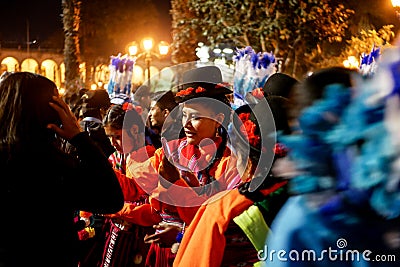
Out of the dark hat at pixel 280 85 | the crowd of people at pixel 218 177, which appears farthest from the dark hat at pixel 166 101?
the dark hat at pixel 280 85

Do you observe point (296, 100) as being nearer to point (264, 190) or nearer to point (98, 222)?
point (264, 190)

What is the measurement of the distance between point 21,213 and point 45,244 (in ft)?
0.60

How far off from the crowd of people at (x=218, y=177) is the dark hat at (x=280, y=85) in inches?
0.7

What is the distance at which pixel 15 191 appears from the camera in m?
2.60

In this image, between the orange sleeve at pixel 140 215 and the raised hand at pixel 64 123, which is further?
the orange sleeve at pixel 140 215

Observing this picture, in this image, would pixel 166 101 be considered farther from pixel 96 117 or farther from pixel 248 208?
pixel 248 208

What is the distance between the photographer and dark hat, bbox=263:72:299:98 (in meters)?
4.30

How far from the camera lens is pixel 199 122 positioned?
3955 mm

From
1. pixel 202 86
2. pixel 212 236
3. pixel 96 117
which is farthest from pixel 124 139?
pixel 212 236

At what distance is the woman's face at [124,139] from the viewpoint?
16.1 feet

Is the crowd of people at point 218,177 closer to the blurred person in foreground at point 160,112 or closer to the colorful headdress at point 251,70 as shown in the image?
the blurred person in foreground at point 160,112

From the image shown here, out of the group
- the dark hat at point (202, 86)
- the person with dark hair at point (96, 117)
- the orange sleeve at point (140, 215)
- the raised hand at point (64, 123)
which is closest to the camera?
the raised hand at point (64, 123)

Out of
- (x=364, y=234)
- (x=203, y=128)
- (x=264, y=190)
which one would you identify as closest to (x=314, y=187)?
(x=364, y=234)

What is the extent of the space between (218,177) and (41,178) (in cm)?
128
